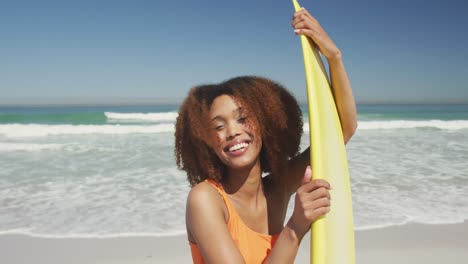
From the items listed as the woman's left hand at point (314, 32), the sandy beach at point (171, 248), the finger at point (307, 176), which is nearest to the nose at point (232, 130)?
the finger at point (307, 176)

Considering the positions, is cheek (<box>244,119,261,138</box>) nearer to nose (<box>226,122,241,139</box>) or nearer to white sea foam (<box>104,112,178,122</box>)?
nose (<box>226,122,241,139</box>)

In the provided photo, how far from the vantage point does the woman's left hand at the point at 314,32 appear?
5.21 feet

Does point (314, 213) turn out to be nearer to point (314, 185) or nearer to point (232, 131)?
point (314, 185)

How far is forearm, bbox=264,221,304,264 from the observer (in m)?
1.40

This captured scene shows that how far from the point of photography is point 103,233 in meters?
4.22

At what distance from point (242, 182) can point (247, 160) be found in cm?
15

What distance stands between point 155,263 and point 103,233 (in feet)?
2.94

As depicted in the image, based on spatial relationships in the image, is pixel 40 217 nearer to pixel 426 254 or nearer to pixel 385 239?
pixel 385 239

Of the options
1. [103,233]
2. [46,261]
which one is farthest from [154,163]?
[46,261]

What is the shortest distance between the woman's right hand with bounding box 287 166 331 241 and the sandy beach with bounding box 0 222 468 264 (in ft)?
7.85

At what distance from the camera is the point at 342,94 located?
5.77ft

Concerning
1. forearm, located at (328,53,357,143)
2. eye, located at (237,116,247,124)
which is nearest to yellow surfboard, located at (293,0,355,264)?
forearm, located at (328,53,357,143)

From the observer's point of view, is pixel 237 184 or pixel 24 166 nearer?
pixel 237 184

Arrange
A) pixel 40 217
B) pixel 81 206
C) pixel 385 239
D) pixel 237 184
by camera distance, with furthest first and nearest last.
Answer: pixel 81 206 < pixel 40 217 < pixel 385 239 < pixel 237 184
